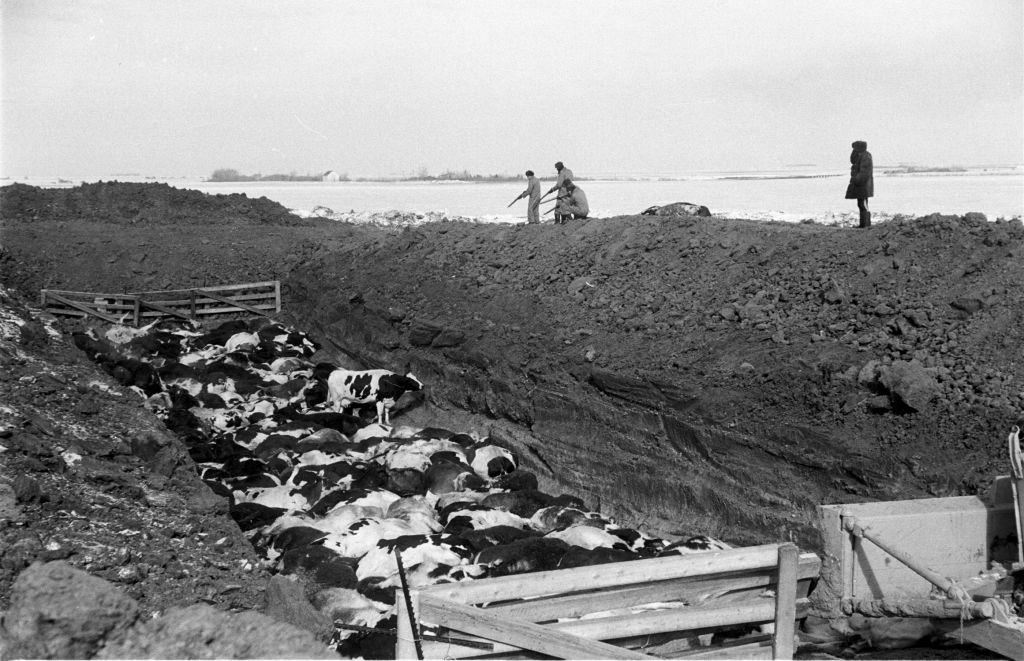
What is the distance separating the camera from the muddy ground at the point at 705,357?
10.7 m

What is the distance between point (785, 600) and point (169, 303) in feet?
67.5

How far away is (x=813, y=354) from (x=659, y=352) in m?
2.39

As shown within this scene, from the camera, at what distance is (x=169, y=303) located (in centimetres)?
2372

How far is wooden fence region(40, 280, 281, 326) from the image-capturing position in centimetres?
2270

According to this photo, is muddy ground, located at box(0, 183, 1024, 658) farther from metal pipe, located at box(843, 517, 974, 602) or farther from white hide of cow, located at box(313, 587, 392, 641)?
metal pipe, located at box(843, 517, 974, 602)

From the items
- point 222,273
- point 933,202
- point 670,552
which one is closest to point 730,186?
point 933,202

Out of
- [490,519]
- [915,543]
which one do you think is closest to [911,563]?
[915,543]

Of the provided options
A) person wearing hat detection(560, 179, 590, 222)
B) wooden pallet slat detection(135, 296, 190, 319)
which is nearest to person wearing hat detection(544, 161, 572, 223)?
person wearing hat detection(560, 179, 590, 222)

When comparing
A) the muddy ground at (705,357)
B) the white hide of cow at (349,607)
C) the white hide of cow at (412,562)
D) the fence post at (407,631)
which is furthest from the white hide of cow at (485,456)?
the fence post at (407,631)

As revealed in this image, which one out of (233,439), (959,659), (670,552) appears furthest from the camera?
(233,439)

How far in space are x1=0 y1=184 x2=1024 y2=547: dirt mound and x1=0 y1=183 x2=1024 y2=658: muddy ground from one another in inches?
1.2

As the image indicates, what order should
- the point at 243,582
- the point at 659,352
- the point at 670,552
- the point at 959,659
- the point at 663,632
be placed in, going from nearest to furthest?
the point at 663,632 → the point at 959,659 → the point at 243,582 → the point at 670,552 → the point at 659,352

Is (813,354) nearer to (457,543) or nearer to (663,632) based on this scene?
(457,543)

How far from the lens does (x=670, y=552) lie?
1012 centimetres
